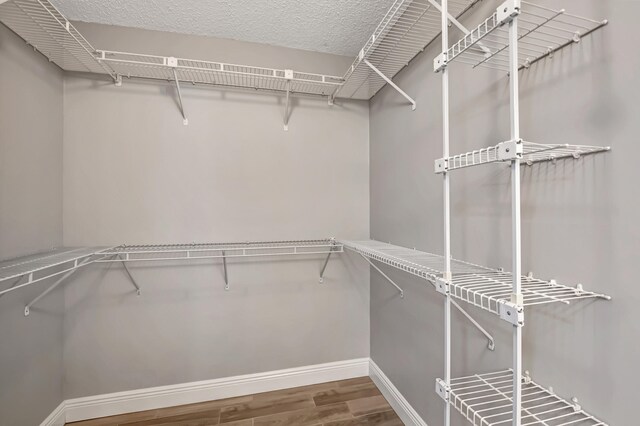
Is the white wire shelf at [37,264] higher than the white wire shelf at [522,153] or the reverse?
the reverse

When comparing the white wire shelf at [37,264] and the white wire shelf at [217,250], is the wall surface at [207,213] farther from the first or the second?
the white wire shelf at [37,264]

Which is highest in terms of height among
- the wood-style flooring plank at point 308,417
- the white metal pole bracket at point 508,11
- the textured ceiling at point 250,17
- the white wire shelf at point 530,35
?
the textured ceiling at point 250,17

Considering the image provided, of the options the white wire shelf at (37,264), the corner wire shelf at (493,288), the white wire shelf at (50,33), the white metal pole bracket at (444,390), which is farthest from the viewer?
the white wire shelf at (50,33)

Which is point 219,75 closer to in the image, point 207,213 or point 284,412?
point 207,213

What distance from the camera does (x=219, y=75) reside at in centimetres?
176

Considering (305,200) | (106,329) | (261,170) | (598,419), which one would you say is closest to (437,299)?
(598,419)

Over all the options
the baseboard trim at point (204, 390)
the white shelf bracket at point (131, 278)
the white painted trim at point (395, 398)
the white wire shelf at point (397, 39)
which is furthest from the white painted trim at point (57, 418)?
the white wire shelf at point (397, 39)

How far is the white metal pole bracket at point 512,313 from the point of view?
2.15 ft

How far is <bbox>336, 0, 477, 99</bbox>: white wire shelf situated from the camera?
1249mm

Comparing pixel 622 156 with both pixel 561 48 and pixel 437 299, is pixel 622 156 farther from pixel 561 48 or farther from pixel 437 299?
pixel 437 299

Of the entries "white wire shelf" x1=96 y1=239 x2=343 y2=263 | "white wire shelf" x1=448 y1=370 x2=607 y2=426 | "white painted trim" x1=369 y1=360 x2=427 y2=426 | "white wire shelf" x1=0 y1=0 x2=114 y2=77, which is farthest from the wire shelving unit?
"white wire shelf" x1=0 y1=0 x2=114 y2=77

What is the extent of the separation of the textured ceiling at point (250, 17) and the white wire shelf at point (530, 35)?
0.80 meters

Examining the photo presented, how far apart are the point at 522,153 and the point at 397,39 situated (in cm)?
113

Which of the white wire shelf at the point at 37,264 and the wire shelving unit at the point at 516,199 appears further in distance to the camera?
the white wire shelf at the point at 37,264
